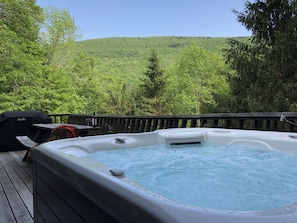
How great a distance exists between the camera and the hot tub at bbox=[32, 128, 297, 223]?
72cm

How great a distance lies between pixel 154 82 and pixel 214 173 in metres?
14.9

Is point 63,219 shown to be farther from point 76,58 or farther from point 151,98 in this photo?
point 151,98

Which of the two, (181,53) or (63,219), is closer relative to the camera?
(63,219)

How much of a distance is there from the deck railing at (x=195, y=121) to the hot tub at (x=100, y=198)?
0.45 meters

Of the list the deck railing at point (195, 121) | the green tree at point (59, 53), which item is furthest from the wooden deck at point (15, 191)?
the green tree at point (59, 53)

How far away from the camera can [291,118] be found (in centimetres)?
261

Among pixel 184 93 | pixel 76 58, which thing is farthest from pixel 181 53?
pixel 76 58

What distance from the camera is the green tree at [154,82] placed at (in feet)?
54.7

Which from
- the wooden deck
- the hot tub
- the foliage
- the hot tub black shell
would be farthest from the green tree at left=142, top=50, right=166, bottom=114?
the hot tub

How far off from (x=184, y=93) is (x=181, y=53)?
3.21 metres

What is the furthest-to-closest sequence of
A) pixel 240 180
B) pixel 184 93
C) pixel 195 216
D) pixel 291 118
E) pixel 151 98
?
1. pixel 184 93
2. pixel 151 98
3. pixel 291 118
4. pixel 240 180
5. pixel 195 216

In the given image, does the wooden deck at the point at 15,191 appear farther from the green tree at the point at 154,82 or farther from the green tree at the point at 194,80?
the green tree at the point at 194,80

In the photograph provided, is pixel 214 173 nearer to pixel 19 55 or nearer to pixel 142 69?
pixel 19 55

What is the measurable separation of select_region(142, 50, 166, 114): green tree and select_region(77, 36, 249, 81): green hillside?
59 cm
